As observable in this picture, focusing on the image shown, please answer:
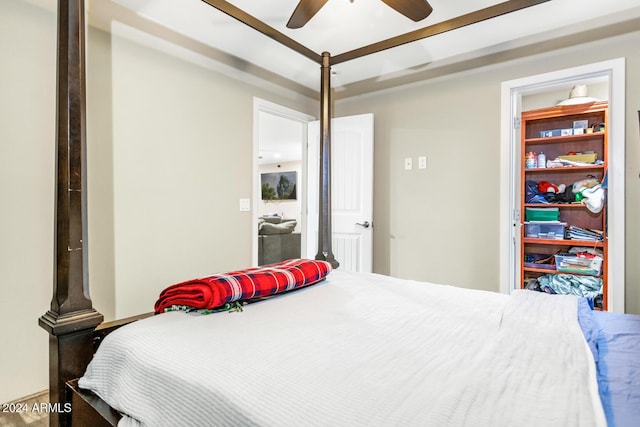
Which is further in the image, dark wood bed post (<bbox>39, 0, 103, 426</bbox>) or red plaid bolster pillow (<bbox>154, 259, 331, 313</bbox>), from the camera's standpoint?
red plaid bolster pillow (<bbox>154, 259, 331, 313</bbox>)

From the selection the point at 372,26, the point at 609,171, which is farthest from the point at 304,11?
the point at 609,171

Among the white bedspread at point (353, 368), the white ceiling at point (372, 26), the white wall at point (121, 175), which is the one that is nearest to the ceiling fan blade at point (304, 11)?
the white ceiling at point (372, 26)

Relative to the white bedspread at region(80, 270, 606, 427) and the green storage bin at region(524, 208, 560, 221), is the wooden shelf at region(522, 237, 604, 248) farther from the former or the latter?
the white bedspread at region(80, 270, 606, 427)

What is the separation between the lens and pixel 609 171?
2.45m

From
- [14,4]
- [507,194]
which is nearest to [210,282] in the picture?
[14,4]

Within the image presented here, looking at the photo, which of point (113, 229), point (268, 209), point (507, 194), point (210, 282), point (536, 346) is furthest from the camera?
point (268, 209)

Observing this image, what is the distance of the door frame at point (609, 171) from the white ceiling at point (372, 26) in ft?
0.96

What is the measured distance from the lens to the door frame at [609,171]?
2.40 m

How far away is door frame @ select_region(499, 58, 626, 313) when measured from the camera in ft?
7.89

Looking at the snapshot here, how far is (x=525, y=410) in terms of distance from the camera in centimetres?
65

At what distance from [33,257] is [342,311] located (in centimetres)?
184

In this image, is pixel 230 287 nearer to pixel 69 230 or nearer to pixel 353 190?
pixel 69 230

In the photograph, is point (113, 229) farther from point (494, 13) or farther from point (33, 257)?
point (494, 13)

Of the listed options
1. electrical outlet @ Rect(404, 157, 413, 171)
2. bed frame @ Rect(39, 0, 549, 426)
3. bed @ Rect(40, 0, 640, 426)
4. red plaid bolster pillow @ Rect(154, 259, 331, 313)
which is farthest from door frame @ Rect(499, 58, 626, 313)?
bed frame @ Rect(39, 0, 549, 426)
